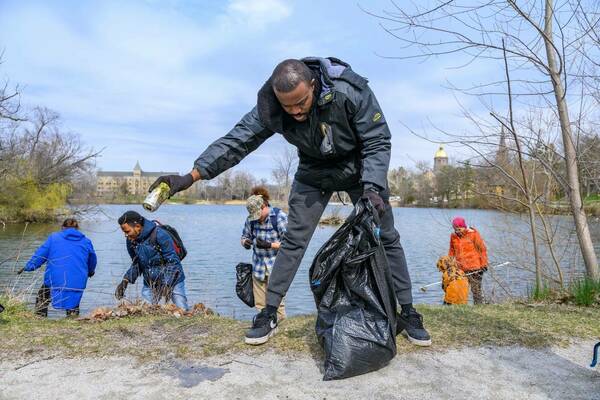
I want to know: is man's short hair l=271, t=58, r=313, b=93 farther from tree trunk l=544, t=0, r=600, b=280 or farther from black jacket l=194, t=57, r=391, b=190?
tree trunk l=544, t=0, r=600, b=280

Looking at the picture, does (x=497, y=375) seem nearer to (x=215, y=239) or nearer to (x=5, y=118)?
(x=5, y=118)

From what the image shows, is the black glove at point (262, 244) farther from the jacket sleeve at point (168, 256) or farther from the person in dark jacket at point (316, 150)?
the person in dark jacket at point (316, 150)

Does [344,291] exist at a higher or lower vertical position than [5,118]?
lower

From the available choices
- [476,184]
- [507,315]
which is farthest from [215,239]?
[507,315]

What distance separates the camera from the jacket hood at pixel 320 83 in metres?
3.26

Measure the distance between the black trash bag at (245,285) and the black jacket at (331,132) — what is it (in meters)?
3.88

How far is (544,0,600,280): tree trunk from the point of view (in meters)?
5.64

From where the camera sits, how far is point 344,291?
340 cm

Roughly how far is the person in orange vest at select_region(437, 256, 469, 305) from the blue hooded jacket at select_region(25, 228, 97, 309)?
20.5 feet

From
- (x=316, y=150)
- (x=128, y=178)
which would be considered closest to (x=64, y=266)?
(x=316, y=150)

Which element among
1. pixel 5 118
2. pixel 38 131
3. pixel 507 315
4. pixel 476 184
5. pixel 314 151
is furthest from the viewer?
pixel 38 131

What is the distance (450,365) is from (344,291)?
2.79 feet

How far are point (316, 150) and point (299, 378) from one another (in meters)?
1.54

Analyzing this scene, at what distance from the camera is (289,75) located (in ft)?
10.0
